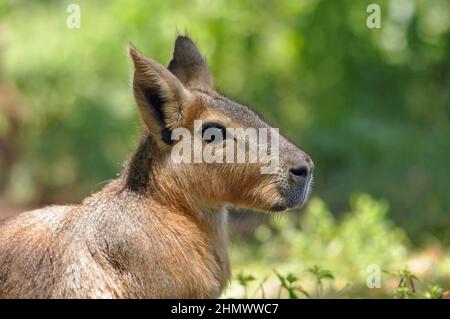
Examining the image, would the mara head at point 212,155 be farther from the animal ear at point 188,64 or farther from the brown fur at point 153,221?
the animal ear at point 188,64

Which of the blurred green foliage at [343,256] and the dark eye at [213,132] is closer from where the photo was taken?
the dark eye at [213,132]

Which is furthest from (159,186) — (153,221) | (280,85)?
(280,85)

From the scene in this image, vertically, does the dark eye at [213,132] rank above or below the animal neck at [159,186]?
above

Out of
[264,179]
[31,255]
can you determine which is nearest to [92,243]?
[31,255]

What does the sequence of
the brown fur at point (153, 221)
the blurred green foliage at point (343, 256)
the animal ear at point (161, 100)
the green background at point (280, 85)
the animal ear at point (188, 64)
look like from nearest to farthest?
the brown fur at point (153, 221) < the animal ear at point (161, 100) < the animal ear at point (188, 64) < the blurred green foliage at point (343, 256) < the green background at point (280, 85)

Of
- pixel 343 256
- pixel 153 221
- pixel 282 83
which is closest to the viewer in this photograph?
pixel 153 221

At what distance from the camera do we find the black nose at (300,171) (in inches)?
211

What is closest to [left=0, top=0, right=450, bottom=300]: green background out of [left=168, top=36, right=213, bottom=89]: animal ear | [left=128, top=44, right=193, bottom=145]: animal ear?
[left=168, top=36, right=213, bottom=89]: animal ear

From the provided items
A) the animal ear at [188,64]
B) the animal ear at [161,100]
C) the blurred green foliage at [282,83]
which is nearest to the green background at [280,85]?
the blurred green foliage at [282,83]

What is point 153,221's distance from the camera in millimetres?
5270

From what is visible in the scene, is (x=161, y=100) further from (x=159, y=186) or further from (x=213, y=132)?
(x=159, y=186)

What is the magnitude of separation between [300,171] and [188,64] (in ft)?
3.86

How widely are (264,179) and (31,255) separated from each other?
Result: 52.4 inches
